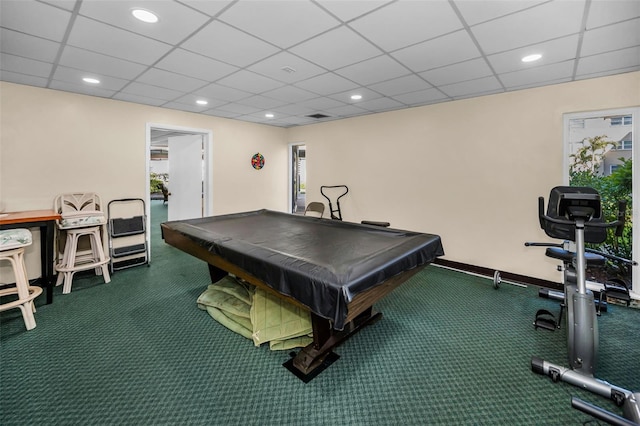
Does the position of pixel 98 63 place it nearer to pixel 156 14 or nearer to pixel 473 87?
pixel 156 14

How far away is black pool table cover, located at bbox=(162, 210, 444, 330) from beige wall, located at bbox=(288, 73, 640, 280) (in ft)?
6.36

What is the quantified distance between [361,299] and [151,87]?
143 inches

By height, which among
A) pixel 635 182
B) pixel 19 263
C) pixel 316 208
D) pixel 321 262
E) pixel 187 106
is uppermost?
pixel 187 106

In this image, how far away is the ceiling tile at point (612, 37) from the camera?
2.09 meters

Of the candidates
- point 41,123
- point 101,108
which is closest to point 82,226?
point 41,123

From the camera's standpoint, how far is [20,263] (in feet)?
8.73

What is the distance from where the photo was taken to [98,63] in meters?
2.78

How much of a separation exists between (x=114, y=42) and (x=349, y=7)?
6.34 feet

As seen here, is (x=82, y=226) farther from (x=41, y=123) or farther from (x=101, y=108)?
(x=101, y=108)

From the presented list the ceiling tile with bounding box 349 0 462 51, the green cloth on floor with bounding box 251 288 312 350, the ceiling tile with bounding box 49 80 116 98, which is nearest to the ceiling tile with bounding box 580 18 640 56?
the ceiling tile with bounding box 349 0 462 51

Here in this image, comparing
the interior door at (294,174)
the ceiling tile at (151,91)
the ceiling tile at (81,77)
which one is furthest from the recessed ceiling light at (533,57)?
the interior door at (294,174)

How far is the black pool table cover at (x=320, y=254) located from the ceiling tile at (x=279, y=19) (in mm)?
1625

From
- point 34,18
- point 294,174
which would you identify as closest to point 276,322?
point 34,18

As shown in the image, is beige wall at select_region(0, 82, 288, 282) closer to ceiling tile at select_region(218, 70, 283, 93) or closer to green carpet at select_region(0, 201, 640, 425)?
green carpet at select_region(0, 201, 640, 425)
